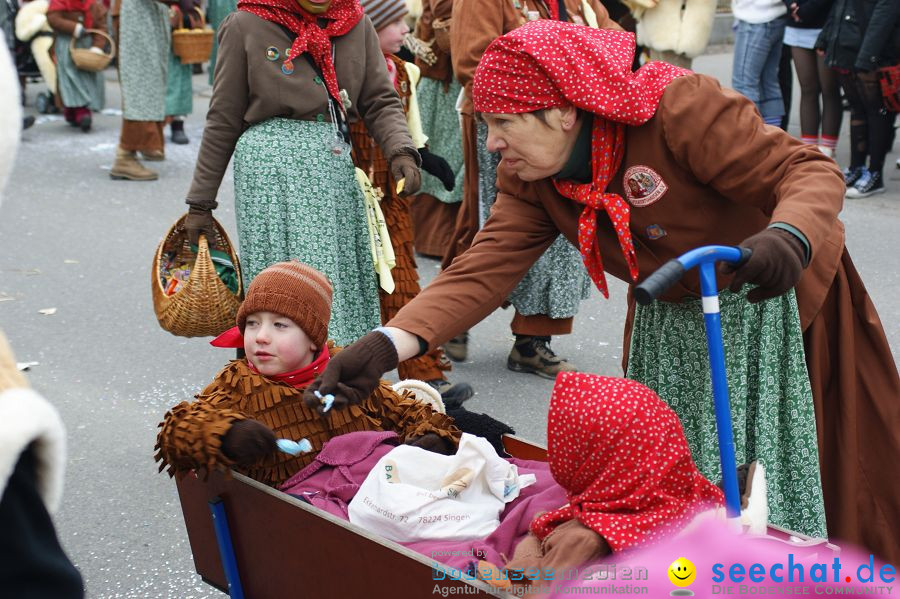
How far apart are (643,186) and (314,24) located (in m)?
1.65

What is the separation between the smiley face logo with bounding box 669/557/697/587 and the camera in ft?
6.38

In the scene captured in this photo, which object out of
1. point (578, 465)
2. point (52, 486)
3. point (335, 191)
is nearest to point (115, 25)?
point (335, 191)

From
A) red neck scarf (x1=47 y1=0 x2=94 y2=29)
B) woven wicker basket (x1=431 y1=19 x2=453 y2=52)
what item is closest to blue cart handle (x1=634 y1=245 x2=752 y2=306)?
woven wicker basket (x1=431 y1=19 x2=453 y2=52)

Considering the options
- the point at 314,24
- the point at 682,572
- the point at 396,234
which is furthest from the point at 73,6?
the point at 682,572

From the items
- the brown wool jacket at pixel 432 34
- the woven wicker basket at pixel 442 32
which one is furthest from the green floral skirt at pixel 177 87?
the woven wicker basket at pixel 442 32

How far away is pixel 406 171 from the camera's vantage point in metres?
3.97

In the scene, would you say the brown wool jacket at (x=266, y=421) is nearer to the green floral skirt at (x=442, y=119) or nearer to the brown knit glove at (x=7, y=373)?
the brown knit glove at (x=7, y=373)

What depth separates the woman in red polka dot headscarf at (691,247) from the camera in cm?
251

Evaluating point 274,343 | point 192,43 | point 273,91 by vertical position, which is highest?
point 273,91

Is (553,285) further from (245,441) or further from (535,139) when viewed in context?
(245,441)

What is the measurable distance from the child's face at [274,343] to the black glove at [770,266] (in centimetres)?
135

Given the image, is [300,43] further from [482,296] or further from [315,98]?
[482,296]

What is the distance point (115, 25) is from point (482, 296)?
24.1ft

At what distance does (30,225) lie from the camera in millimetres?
7328
